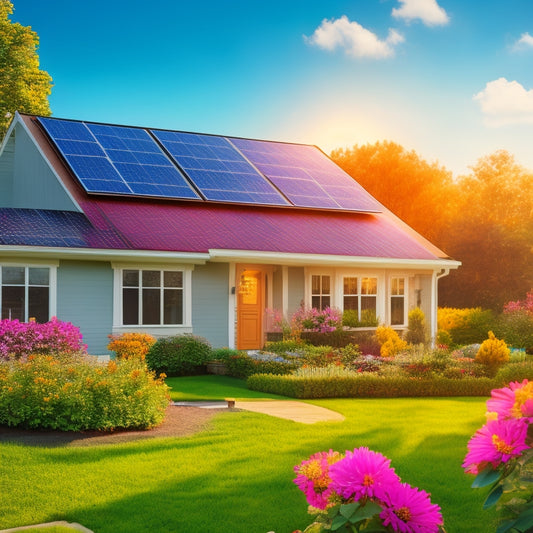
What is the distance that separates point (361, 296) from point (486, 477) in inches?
748

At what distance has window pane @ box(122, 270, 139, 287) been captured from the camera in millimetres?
18297

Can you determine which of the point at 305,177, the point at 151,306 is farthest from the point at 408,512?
the point at 305,177

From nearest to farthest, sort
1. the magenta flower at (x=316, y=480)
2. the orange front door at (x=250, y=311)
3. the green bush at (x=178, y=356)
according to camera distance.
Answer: the magenta flower at (x=316, y=480) < the green bush at (x=178, y=356) < the orange front door at (x=250, y=311)

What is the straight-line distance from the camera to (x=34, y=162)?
71.4 ft

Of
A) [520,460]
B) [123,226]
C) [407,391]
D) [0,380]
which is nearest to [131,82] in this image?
[123,226]

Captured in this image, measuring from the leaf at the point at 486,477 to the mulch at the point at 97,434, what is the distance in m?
6.84

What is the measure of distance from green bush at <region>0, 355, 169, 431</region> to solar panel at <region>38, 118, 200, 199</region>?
9993mm

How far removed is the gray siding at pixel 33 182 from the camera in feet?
65.8

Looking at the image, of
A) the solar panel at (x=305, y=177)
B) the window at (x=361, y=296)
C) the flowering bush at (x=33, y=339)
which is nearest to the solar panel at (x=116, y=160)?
the solar panel at (x=305, y=177)

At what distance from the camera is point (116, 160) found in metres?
21.6

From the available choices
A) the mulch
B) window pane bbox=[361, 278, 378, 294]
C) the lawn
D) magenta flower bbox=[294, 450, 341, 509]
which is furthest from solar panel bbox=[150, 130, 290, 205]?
magenta flower bbox=[294, 450, 341, 509]

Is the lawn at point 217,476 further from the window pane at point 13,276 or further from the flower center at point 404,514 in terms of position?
the window pane at point 13,276

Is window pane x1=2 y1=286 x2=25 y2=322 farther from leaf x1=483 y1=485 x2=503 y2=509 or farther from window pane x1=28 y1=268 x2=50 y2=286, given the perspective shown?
leaf x1=483 y1=485 x2=503 y2=509

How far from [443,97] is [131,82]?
11.3 meters
